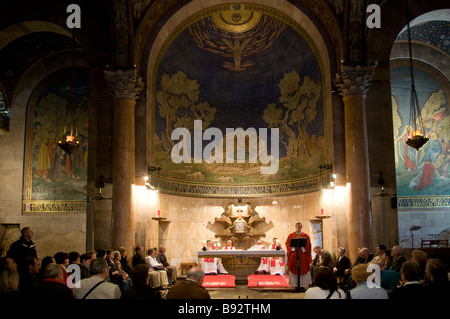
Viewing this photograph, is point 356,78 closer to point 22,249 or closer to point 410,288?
point 410,288

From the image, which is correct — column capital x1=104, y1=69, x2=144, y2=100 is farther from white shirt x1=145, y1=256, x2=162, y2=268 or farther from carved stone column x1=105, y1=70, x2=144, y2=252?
white shirt x1=145, y1=256, x2=162, y2=268

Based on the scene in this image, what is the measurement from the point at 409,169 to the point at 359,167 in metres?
5.96

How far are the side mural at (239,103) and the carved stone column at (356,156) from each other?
7.26 feet

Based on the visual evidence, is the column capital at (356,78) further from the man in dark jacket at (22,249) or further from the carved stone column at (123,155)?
the man in dark jacket at (22,249)

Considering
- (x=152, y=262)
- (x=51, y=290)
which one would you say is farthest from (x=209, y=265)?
(x=51, y=290)

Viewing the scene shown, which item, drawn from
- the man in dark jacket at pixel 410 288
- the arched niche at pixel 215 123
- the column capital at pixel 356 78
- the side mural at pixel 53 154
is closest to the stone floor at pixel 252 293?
the arched niche at pixel 215 123

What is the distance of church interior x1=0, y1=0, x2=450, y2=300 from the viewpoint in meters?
14.0

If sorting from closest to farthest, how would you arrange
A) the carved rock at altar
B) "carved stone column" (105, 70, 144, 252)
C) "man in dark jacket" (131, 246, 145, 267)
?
"man in dark jacket" (131, 246, 145, 267) < "carved stone column" (105, 70, 144, 252) < the carved rock at altar

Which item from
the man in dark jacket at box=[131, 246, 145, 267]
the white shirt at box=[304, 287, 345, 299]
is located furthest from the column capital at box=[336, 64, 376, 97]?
the white shirt at box=[304, 287, 345, 299]

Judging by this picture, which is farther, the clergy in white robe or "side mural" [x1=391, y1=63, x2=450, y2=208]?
"side mural" [x1=391, y1=63, x2=450, y2=208]

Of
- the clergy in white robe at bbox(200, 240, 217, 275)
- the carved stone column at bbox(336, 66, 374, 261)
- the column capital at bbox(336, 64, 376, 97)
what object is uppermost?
the column capital at bbox(336, 64, 376, 97)

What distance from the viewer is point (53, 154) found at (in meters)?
18.5

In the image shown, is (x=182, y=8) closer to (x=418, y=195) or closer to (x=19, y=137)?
(x=19, y=137)
